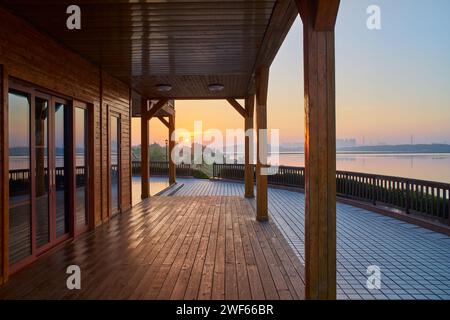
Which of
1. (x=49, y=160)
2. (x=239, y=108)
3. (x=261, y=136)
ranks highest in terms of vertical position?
(x=239, y=108)

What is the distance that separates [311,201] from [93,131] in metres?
4.64

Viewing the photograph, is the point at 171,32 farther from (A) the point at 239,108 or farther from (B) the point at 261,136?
(A) the point at 239,108

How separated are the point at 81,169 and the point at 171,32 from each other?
2.89 meters

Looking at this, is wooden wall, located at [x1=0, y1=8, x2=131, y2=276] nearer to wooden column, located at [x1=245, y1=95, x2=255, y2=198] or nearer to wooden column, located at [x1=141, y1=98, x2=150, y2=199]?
wooden column, located at [x1=141, y1=98, x2=150, y2=199]

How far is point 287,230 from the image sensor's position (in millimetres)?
5535

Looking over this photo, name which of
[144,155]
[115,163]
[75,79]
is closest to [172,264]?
[75,79]

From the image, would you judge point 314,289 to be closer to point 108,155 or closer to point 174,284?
point 174,284

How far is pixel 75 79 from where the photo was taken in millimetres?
4977

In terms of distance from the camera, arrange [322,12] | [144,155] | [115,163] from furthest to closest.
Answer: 1. [144,155]
2. [115,163]
3. [322,12]

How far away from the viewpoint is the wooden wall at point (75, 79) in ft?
11.2

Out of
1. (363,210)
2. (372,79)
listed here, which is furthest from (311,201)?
(372,79)

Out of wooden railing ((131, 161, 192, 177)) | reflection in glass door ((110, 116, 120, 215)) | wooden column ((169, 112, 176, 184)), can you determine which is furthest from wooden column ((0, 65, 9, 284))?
wooden railing ((131, 161, 192, 177))

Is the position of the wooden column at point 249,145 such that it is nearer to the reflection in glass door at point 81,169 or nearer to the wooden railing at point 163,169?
the reflection in glass door at point 81,169

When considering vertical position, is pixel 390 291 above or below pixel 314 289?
below
